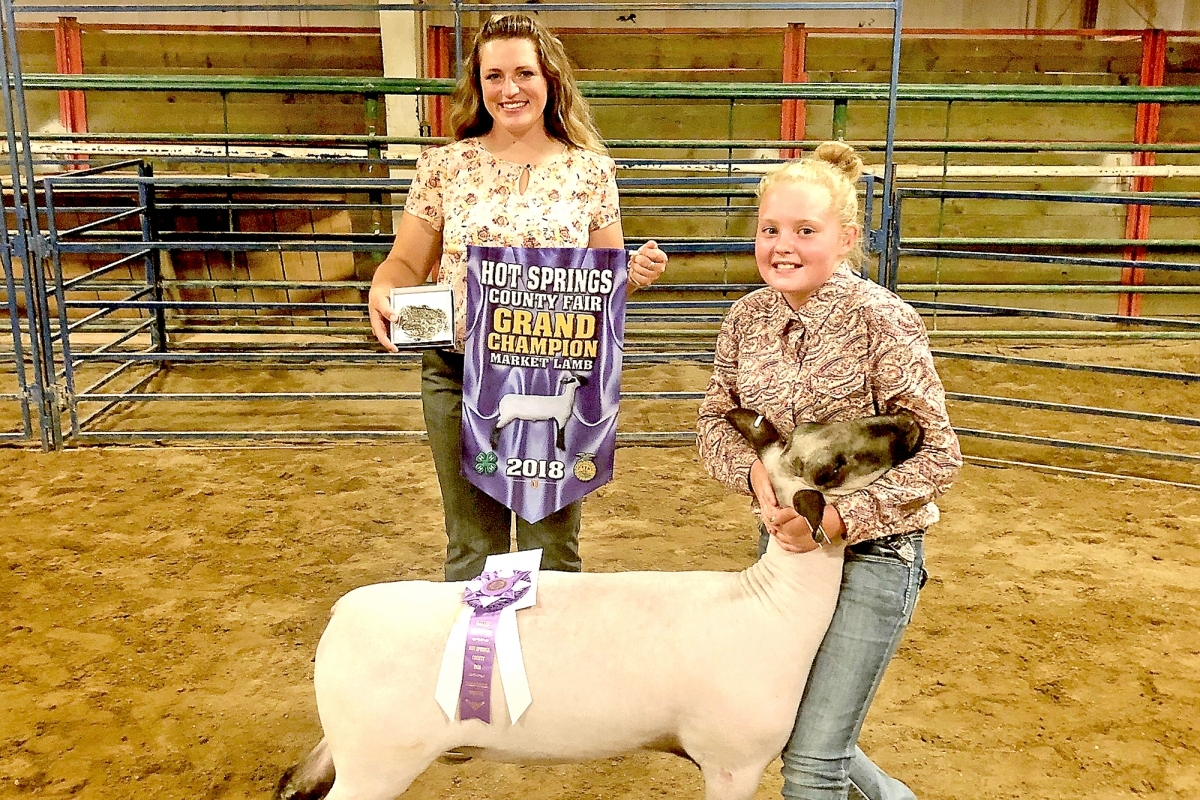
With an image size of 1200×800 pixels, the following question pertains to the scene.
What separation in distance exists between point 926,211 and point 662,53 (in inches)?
100

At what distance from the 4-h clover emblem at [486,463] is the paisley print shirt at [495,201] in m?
0.24

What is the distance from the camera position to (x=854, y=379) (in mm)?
1563

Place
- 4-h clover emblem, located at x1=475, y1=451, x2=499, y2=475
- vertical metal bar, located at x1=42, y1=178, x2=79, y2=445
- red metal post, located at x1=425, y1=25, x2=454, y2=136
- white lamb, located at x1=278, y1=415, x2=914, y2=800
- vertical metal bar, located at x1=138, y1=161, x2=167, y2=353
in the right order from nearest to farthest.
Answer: white lamb, located at x1=278, y1=415, x2=914, y2=800 → 4-h clover emblem, located at x1=475, y1=451, x2=499, y2=475 → vertical metal bar, located at x1=42, y1=178, x2=79, y2=445 → vertical metal bar, located at x1=138, y1=161, x2=167, y2=353 → red metal post, located at x1=425, y1=25, x2=454, y2=136

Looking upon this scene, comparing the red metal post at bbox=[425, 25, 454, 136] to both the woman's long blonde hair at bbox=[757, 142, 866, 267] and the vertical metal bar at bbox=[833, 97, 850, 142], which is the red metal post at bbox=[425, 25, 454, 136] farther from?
the woman's long blonde hair at bbox=[757, 142, 866, 267]

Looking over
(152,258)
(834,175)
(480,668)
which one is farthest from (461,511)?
(152,258)

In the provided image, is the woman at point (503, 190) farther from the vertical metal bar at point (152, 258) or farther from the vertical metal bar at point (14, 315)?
the vertical metal bar at point (152, 258)

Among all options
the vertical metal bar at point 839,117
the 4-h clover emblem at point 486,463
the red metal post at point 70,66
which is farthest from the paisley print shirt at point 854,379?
the red metal post at point 70,66

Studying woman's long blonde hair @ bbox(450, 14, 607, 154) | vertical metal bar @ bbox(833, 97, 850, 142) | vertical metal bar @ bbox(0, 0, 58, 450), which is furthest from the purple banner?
vertical metal bar @ bbox(833, 97, 850, 142)

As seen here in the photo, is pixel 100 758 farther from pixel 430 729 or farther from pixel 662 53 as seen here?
pixel 662 53

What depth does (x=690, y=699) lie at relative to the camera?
1.62 metres

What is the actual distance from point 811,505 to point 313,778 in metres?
1.12

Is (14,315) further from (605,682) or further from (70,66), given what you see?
(70,66)

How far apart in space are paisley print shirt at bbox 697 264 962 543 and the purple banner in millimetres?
529

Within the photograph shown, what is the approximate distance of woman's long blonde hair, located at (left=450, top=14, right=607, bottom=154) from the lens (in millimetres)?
2080
